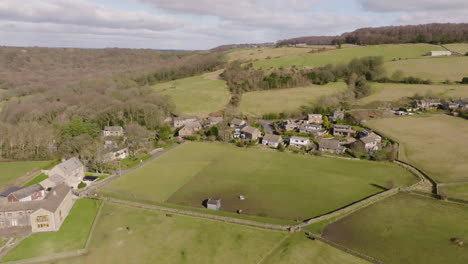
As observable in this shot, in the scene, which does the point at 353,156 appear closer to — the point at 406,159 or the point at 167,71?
the point at 406,159

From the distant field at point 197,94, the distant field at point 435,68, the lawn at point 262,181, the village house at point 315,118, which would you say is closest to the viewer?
the lawn at point 262,181

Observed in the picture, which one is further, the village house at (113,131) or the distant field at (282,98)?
the distant field at (282,98)

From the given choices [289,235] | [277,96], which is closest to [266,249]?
[289,235]

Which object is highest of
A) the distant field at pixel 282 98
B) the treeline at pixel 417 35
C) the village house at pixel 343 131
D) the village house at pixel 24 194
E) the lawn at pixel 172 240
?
the treeline at pixel 417 35

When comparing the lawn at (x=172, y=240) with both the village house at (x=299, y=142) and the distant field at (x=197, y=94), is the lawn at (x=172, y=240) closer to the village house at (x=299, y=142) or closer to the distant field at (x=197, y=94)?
the village house at (x=299, y=142)

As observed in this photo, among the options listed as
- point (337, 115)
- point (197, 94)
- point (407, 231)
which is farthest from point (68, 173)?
point (337, 115)

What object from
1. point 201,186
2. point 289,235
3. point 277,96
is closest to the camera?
point 289,235

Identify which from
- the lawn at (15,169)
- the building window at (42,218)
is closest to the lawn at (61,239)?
the building window at (42,218)
